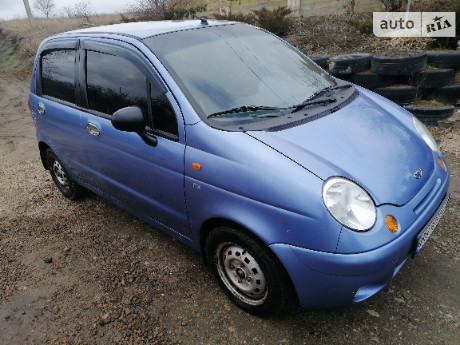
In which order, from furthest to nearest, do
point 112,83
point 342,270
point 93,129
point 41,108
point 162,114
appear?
point 41,108
point 93,129
point 112,83
point 162,114
point 342,270

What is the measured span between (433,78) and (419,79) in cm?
18

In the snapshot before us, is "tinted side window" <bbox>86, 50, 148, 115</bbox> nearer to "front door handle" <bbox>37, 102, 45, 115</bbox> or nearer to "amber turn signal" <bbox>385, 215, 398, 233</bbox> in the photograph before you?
"front door handle" <bbox>37, 102, 45, 115</bbox>

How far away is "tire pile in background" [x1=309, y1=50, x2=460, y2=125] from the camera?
5.25 meters

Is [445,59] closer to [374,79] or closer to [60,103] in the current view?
[374,79]

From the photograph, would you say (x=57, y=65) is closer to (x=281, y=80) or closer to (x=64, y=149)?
(x=64, y=149)

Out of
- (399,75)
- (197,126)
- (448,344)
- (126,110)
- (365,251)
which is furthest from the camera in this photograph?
(399,75)

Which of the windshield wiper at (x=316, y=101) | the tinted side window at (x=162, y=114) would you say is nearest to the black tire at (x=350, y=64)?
the windshield wiper at (x=316, y=101)

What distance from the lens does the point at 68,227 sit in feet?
12.8

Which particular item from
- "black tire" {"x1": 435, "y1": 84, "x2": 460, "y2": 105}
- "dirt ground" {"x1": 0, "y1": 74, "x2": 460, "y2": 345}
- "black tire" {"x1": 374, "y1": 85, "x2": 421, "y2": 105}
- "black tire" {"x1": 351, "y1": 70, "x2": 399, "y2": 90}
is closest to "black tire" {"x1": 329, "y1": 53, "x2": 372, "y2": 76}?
"black tire" {"x1": 351, "y1": 70, "x2": 399, "y2": 90}

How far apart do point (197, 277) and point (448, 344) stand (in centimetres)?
175

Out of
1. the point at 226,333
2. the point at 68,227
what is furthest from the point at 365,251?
the point at 68,227

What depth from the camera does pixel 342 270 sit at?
196cm

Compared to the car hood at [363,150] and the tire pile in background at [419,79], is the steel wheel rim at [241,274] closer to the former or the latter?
the car hood at [363,150]

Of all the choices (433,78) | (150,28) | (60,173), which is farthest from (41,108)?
(433,78)
